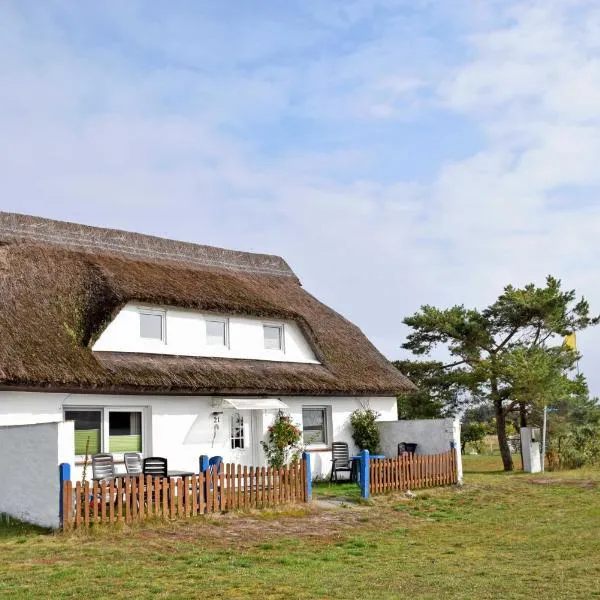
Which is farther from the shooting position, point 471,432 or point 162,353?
point 471,432

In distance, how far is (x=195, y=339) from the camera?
20609 millimetres

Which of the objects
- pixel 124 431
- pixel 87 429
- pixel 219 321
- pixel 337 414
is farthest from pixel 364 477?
pixel 87 429

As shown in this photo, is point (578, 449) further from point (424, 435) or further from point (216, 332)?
point (216, 332)

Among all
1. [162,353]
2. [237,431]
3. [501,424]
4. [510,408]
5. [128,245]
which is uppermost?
[128,245]

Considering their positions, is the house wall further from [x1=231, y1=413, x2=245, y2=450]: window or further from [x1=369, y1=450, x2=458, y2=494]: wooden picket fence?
[x1=369, y1=450, x2=458, y2=494]: wooden picket fence

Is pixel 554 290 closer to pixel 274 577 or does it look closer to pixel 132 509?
pixel 132 509

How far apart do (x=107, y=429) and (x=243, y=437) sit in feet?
13.7

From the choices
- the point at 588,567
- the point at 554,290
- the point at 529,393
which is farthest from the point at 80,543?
the point at 554,290

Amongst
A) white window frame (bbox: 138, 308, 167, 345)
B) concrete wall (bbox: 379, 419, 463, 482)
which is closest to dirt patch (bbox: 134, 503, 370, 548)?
white window frame (bbox: 138, 308, 167, 345)

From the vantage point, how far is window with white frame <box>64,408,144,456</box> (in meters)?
17.5

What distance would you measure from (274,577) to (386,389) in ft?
45.7

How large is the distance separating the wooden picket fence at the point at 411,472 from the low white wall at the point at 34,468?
25.3 ft

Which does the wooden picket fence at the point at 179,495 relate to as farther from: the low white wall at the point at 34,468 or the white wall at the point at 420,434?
the white wall at the point at 420,434

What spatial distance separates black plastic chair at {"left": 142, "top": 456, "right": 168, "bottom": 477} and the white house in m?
1.77
